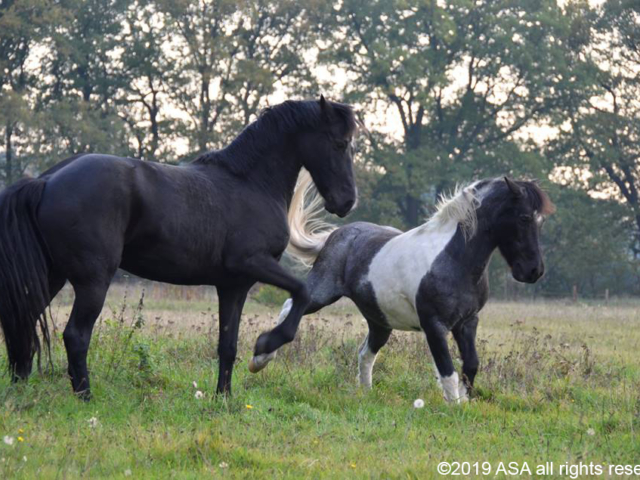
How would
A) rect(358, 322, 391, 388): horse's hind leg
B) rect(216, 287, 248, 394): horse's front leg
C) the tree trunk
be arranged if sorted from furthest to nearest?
the tree trunk
rect(358, 322, 391, 388): horse's hind leg
rect(216, 287, 248, 394): horse's front leg

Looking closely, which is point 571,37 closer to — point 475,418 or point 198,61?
point 198,61

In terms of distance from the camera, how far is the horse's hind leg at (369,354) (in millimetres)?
8059

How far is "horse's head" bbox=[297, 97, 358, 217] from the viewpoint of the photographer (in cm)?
682

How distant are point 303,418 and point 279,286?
3.27ft

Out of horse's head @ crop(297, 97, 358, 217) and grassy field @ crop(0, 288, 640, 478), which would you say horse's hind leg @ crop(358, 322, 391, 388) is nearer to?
grassy field @ crop(0, 288, 640, 478)

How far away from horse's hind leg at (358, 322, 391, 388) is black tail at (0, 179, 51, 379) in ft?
10.2

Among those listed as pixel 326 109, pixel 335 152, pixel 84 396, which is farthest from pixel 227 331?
pixel 326 109

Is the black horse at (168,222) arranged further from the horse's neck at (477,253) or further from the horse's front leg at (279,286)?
the horse's neck at (477,253)

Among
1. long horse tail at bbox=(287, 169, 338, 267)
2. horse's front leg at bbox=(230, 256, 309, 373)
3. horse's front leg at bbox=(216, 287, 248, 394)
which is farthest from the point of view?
long horse tail at bbox=(287, 169, 338, 267)

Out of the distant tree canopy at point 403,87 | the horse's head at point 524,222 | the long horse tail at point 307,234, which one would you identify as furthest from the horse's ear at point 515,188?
the distant tree canopy at point 403,87

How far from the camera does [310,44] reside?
38.3 meters

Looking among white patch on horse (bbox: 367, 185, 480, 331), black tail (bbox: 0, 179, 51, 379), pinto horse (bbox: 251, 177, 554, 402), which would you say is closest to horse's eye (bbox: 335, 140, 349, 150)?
pinto horse (bbox: 251, 177, 554, 402)

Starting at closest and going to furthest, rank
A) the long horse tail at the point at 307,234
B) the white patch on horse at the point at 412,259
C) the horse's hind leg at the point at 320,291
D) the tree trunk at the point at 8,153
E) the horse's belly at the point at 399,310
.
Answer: the white patch on horse at the point at 412,259 → the horse's belly at the point at 399,310 → the horse's hind leg at the point at 320,291 → the long horse tail at the point at 307,234 → the tree trunk at the point at 8,153

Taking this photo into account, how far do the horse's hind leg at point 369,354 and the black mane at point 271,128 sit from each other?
217 centimetres
